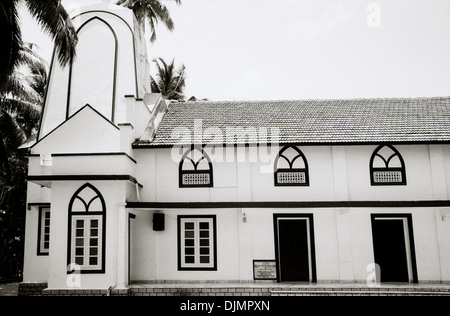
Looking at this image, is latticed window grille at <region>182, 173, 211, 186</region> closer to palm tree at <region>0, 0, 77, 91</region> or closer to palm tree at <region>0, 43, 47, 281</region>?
palm tree at <region>0, 0, 77, 91</region>

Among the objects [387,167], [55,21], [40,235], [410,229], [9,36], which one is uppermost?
[55,21]

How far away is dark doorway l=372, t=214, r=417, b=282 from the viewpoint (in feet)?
44.4

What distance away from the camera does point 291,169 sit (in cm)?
1405

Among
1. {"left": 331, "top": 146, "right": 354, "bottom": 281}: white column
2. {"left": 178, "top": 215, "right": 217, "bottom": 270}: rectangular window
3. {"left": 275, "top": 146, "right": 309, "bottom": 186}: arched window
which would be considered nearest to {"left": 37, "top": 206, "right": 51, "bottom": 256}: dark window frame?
{"left": 178, "top": 215, "right": 217, "bottom": 270}: rectangular window

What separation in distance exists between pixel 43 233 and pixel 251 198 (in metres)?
7.61

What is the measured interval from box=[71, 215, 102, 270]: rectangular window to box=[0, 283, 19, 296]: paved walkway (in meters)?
3.93

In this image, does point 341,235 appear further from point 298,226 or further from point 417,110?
point 417,110

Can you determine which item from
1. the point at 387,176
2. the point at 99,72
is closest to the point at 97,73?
the point at 99,72

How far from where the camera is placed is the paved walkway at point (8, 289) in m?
14.2

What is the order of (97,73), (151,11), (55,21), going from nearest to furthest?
(55,21)
(97,73)
(151,11)

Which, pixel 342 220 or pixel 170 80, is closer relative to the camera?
pixel 342 220

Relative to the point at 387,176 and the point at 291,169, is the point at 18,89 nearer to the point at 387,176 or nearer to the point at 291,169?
the point at 291,169

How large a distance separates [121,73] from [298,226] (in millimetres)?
9059
